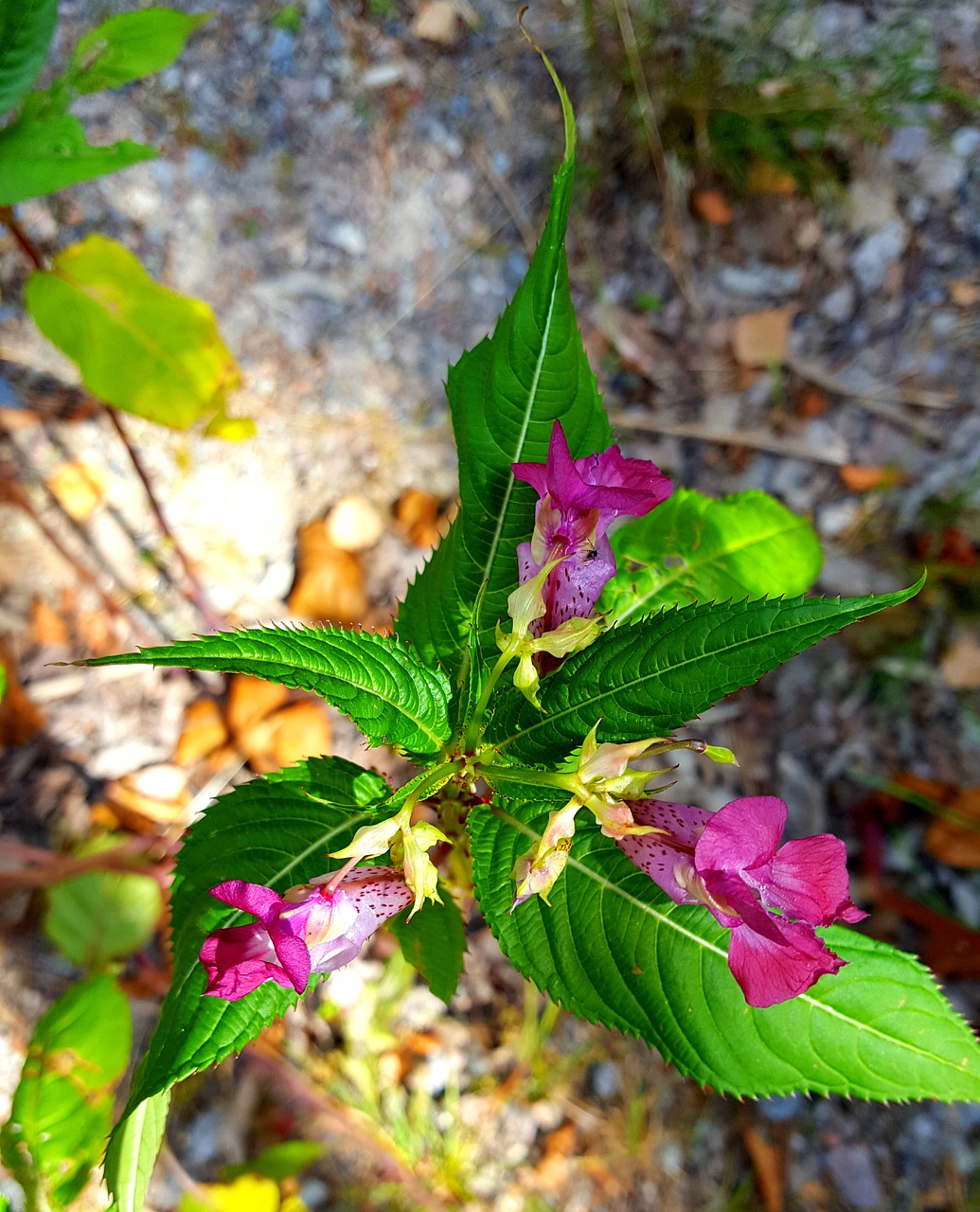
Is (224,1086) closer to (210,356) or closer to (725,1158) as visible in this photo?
(725,1158)

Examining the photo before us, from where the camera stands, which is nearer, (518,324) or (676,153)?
(518,324)

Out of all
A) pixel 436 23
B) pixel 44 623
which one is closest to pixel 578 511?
pixel 44 623

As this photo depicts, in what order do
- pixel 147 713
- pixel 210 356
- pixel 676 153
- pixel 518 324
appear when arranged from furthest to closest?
pixel 676 153
pixel 147 713
pixel 210 356
pixel 518 324

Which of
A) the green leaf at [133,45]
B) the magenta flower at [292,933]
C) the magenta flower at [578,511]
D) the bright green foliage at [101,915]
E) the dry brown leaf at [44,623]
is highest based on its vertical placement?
the green leaf at [133,45]

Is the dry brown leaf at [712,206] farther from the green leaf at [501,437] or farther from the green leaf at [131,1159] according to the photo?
the green leaf at [131,1159]

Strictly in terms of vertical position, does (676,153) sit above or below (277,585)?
above

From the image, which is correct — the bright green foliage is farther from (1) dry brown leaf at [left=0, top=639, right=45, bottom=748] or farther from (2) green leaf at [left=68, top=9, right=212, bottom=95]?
(2) green leaf at [left=68, top=9, right=212, bottom=95]

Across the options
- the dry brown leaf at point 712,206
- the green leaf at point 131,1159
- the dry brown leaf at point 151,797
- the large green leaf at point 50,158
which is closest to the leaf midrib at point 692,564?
the green leaf at point 131,1159

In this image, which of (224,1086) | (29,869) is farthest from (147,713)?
(224,1086)
